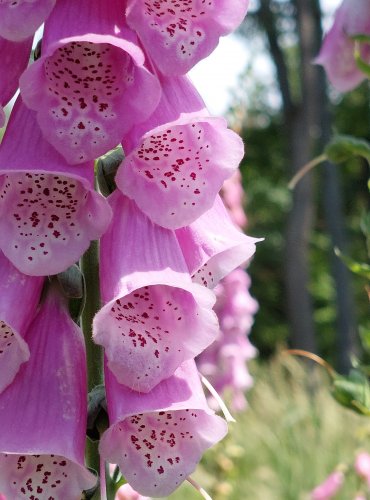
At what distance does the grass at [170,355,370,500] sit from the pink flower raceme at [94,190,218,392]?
2.21m

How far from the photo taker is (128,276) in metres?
0.87

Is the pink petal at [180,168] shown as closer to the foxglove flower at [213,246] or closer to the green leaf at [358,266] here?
the foxglove flower at [213,246]

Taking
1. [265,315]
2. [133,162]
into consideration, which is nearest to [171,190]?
[133,162]

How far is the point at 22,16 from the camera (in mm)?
849

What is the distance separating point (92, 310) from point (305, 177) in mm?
9135

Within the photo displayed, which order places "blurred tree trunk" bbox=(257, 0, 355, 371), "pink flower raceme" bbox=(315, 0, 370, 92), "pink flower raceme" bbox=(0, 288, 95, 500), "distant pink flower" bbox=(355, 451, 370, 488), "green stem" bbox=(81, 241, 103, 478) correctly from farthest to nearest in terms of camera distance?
"blurred tree trunk" bbox=(257, 0, 355, 371), "distant pink flower" bbox=(355, 451, 370, 488), "pink flower raceme" bbox=(315, 0, 370, 92), "green stem" bbox=(81, 241, 103, 478), "pink flower raceme" bbox=(0, 288, 95, 500)

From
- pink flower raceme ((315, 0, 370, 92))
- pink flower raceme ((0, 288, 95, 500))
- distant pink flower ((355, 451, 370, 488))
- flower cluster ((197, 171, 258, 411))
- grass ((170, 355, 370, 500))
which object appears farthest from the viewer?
flower cluster ((197, 171, 258, 411))

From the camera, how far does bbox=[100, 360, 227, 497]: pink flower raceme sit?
857 mm

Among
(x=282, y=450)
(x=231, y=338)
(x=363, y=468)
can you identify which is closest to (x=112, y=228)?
(x=363, y=468)

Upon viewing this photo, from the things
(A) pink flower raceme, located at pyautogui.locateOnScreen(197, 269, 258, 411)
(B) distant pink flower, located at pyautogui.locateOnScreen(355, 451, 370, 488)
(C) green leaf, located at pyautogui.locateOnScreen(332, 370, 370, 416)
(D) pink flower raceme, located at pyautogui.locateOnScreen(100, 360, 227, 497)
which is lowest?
(A) pink flower raceme, located at pyautogui.locateOnScreen(197, 269, 258, 411)

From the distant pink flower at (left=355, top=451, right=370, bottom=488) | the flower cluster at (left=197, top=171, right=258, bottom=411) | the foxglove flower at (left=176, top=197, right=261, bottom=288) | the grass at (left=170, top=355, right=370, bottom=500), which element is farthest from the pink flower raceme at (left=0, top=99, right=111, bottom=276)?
the flower cluster at (left=197, top=171, right=258, bottom=411)

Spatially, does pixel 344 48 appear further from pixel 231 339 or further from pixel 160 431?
pixel 231 339

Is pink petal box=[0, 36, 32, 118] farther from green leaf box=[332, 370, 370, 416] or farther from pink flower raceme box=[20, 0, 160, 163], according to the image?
green leaf box=[332, 370, 370, 416]

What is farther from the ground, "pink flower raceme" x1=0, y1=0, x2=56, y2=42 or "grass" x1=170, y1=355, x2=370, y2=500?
"pink flower raceme" x1=0, y1=0, x2=56, y2=42
